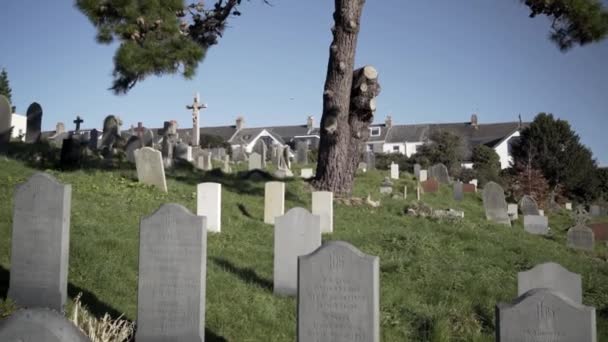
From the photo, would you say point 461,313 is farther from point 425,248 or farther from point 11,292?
point 11,292

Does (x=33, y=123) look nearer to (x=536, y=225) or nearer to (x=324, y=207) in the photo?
(x=324, y=207)

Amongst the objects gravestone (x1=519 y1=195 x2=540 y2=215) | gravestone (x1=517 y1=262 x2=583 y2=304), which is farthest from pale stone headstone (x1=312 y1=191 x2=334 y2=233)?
gravestone (x1=519 y1=195 x2=540 y2=215)

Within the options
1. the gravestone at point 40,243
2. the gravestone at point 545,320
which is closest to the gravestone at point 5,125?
the gravestone at point 40,243

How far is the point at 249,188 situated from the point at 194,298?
1054cm

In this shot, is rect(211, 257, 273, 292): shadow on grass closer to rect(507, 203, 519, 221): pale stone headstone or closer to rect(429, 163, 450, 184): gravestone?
rect(507, 203, 519, 221): pale stone headstone

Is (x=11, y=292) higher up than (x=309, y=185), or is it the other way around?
(x=309, y=185)

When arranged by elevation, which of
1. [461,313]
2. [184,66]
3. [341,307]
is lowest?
[461,313]

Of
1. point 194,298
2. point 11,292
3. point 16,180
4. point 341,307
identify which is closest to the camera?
point 341,307

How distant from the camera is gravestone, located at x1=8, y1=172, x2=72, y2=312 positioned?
637cm

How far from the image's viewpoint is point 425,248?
1059 centimetres

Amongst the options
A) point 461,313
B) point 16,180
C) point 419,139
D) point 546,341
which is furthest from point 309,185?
point 419,139

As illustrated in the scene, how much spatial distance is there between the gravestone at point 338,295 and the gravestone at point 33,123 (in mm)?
16809

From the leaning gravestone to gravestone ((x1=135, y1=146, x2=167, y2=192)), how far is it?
25.7 feet

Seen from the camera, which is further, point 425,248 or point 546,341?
point 425,248
